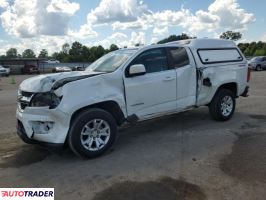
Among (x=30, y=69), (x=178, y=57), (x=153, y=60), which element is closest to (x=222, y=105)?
(x=178, y=57)

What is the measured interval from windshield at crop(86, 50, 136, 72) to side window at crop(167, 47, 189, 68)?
880 millimetres

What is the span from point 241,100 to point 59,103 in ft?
25.8

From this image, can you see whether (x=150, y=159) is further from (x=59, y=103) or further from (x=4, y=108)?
(x=4, y=108)

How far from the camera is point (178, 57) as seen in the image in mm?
7125

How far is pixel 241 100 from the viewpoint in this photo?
11477 mm

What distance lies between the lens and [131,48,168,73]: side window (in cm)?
650

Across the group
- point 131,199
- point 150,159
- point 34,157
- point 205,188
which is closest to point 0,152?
point 34,157

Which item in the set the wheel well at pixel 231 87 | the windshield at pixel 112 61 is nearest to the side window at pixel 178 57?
the windshield at pixel 112 61

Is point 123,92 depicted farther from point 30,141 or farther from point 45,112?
point 30,141

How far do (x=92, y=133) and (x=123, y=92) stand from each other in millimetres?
946

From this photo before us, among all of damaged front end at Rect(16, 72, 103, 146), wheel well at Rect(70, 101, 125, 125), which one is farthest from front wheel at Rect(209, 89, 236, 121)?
damaged front end at Rect(16, 72, 103, 146)

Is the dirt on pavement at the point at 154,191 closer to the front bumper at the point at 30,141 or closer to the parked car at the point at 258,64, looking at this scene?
the front bumper at the point at 30,141

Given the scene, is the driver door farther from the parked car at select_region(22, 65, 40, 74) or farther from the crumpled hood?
the parked car at select_region(22, 65, 40, 74)

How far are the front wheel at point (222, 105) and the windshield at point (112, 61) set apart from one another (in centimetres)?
249
